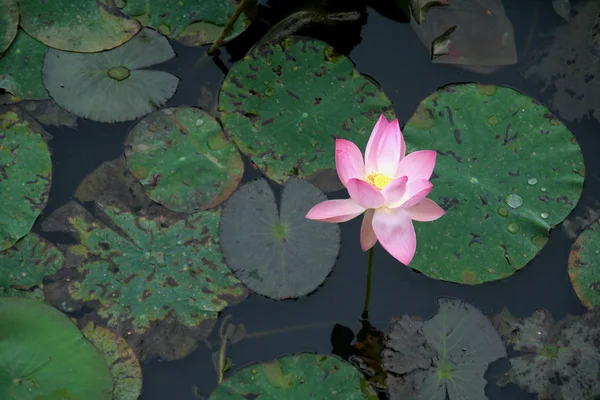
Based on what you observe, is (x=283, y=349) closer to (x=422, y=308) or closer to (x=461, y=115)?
(x=422, y=308)

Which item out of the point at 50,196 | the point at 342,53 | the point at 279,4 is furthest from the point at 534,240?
the point at 50,196

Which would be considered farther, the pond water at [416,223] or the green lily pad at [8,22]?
the green lily pad at [8,22]

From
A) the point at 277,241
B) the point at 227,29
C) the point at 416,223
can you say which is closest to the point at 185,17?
the point at 227,29

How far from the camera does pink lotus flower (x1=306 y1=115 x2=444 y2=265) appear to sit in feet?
8.41

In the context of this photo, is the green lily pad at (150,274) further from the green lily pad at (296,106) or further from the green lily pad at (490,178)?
the green lily pad at (490,178)

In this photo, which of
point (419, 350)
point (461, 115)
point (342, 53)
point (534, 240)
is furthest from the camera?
point (342, 53)

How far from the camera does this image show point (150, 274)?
3074mm

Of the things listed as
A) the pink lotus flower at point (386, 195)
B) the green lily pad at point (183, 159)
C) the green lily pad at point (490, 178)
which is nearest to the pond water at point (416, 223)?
the green lily pad at point (490, 178)

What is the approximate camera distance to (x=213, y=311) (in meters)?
3.07

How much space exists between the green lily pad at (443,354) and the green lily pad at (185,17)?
6.49 feet

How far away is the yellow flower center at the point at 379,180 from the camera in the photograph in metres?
2.69

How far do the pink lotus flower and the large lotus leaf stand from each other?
90 cm

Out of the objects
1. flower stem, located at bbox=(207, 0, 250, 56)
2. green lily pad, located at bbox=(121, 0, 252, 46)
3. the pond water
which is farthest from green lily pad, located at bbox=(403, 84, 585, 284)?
green lily pad, located at bbox=(121, 0, 252, 46)

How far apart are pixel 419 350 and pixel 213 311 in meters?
1.02
